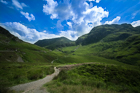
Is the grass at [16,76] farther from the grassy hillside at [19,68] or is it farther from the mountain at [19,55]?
the mountain at [19,55]

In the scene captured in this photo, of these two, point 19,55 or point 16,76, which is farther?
point 19,55

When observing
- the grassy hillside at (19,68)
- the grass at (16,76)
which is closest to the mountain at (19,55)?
the grassy hillside at (19,68)

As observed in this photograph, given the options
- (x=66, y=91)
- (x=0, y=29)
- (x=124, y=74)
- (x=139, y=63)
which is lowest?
(x=139, y=63)

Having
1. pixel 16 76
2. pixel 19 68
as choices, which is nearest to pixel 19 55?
pixel 19 68

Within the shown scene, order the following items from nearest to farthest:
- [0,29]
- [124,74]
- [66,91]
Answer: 1. [66,91]
2. [124,74]
3. [0,29]

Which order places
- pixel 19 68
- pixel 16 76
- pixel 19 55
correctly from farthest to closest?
pixel 19 55, pixel 19 68, pixel 16 76

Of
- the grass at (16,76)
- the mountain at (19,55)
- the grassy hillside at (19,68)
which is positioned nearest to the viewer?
the grass at (16,76)

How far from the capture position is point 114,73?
2195 centimetres

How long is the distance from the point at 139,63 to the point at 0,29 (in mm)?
341529

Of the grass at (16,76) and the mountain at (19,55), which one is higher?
the mountain at (19,55)

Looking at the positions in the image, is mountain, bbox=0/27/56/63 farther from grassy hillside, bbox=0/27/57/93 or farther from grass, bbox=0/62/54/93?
grass, bbox=0/62/54/93

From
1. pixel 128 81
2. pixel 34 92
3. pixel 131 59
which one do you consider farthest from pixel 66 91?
pixel 131 59

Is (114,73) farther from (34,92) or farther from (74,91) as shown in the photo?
(34,92)

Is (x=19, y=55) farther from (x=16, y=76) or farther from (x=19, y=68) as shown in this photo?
(x=16, y=76)
